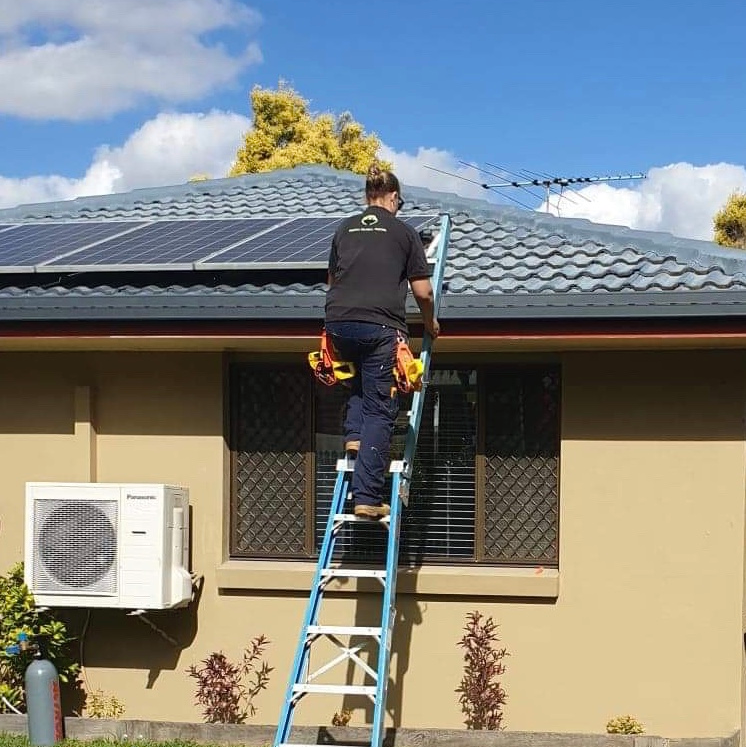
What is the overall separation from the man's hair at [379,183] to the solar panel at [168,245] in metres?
1.74

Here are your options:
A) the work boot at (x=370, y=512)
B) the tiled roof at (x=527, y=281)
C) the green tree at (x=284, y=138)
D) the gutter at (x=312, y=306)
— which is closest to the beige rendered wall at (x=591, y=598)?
the tiled roof at (x=527, y=281)

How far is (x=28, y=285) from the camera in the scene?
8.52 m

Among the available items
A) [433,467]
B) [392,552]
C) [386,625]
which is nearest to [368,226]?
[392,552]

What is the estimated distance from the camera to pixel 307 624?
6.41 meters

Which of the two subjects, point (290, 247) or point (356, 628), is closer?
point (356, 628)

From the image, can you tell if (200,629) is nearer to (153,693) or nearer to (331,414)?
(153,693)

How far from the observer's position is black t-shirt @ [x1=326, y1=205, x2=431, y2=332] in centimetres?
662

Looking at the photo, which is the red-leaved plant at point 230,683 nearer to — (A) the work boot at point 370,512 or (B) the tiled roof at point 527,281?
(A) the work boot at point 370,512

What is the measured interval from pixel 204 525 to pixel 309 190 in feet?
13.5

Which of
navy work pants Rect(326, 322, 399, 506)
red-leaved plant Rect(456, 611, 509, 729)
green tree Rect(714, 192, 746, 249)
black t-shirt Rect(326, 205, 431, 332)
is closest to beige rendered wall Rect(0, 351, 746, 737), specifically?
red-leaved plant Rect(456, 611, 509, 729)

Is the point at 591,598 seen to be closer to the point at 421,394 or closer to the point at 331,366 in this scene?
the point at 421,394

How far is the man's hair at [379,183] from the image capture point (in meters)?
6.79

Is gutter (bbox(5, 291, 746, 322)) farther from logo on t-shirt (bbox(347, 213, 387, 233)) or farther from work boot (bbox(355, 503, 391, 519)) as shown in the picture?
work boot (bbox(355, 503, 391, 519))

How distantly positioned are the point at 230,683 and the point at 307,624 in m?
2.14
